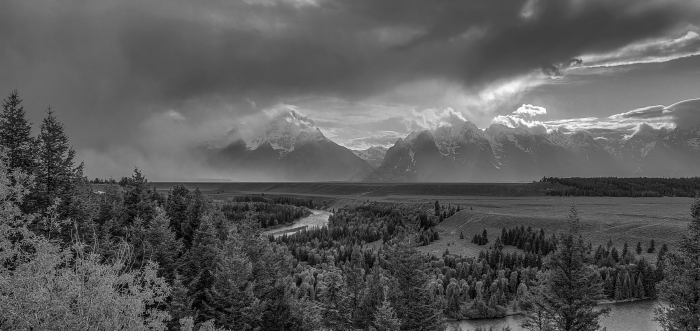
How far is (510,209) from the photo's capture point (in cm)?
15362

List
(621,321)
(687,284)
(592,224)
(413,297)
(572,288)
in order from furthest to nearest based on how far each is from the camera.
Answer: (592,224), (621,321), (413,297), (572,288), (687,284)

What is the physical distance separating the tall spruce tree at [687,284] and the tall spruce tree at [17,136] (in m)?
49.0

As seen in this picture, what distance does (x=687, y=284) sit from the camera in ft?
89.2

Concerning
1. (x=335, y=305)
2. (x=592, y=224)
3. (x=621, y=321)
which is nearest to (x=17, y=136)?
(x=335, y=305)

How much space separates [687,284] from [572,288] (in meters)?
7.24

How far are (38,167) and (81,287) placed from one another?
2508 cm

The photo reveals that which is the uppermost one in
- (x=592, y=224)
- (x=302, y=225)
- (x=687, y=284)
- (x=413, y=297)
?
(x=687, y=284)

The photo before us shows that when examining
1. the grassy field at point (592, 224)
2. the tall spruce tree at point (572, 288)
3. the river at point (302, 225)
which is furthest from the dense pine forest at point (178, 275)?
the river at point (302, 225)

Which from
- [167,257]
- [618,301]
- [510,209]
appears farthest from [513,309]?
[510,209]

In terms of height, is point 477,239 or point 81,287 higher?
point 81,287

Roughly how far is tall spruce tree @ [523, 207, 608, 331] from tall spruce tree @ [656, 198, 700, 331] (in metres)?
4.42

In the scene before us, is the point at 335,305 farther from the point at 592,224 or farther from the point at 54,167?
the point at 592,224

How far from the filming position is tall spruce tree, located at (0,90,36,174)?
1220 inches

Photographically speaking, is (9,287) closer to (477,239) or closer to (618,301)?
(618,301)
